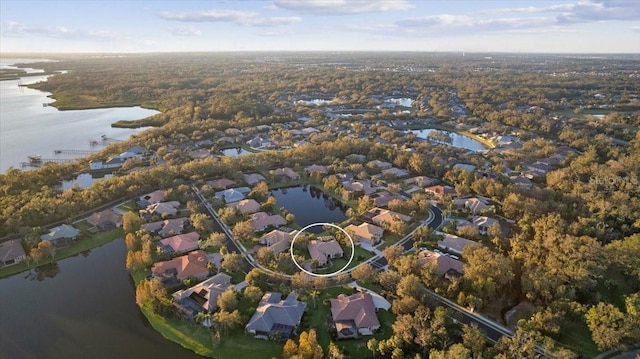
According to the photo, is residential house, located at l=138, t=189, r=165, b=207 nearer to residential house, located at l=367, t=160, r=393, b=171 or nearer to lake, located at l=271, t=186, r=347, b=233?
lake, located at l=271, t=186, r=347, b=233

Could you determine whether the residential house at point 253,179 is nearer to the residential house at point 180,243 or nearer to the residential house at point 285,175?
the residential house at point 285,175

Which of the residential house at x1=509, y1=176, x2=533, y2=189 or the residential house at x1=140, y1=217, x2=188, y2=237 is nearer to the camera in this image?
the residential house at x1=140, y1=217, x2=188, y2=237

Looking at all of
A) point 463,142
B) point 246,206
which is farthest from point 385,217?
point 463,142

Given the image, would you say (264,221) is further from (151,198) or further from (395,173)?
(395,173)

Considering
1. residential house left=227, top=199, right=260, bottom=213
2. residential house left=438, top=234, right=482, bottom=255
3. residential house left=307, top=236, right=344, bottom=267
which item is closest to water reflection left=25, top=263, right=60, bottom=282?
residential house left=227, top=199, right=260, bottom=213

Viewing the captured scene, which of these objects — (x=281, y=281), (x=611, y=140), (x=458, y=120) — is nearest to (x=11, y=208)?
(x=281, y=281)

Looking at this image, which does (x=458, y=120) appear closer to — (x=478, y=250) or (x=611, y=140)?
(x=611, y=140)
